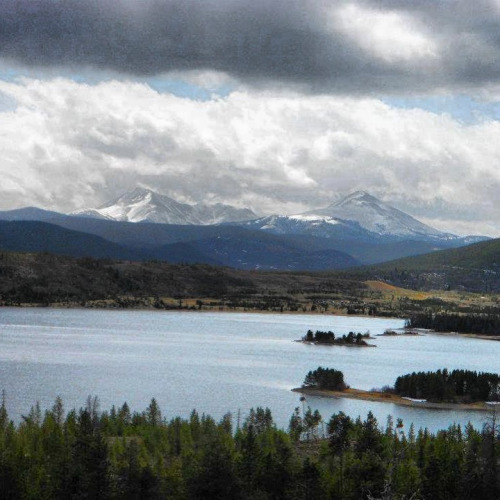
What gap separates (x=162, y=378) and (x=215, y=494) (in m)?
81.6

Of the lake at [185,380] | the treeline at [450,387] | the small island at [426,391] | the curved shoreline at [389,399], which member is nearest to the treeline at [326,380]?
the small island at [426,391]

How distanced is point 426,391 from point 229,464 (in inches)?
3114

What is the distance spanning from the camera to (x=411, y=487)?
78188 mm

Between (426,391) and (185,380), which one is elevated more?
(426,391)

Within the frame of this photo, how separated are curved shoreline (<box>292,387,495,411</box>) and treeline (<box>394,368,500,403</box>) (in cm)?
216

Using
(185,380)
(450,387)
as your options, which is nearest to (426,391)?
(450,387)

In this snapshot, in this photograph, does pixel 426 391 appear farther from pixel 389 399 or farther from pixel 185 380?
pixel 185 380

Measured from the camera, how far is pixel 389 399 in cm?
14225

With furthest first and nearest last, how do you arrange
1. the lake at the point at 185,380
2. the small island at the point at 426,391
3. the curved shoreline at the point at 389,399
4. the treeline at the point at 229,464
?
the small island at the point at 426,391 → the curved shoreline at the point at 389,399 → the lake at the point at 185,380 → the treeline at the point at 229,464

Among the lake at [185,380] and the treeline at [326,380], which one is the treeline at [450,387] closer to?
the lake at [185,380]

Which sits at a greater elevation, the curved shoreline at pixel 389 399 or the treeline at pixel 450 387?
the treeline at pixel 450 387

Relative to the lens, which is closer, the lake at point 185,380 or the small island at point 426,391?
the lake at point 185,380

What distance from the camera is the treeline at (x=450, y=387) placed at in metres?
147

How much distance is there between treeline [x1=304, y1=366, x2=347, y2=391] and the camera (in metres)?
149
